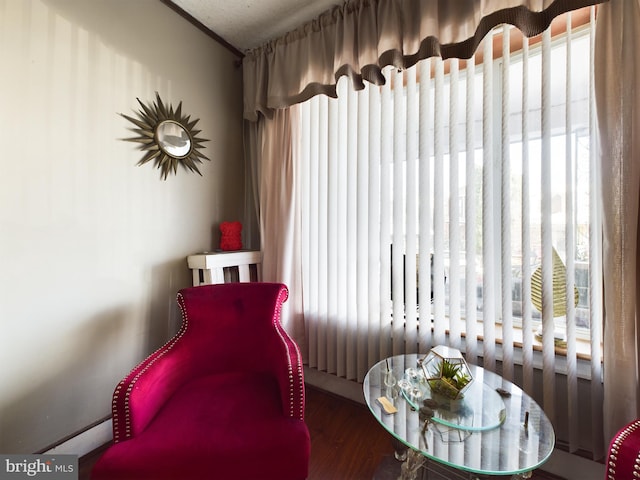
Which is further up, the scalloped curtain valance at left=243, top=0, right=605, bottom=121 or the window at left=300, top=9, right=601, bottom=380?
the scalloped curtain valance at left=243, top=0, right=605, bottom=121

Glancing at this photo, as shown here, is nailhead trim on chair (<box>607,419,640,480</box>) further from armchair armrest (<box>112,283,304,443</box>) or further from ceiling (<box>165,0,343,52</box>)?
ceiling (<box>165,0,343,52</box>)

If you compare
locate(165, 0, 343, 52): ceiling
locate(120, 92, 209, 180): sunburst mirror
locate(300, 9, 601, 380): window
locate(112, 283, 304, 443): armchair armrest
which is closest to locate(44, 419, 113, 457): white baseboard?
locate(112, 283, 304, 443): armchair armrest

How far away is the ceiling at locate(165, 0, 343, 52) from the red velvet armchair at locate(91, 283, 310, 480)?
1678 mm

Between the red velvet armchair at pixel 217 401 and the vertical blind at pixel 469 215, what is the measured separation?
526 mm

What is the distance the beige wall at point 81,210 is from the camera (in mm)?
1109

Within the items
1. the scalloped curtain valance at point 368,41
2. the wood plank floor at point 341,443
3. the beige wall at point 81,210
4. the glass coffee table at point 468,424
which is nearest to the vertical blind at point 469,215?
the scalloped curtain valance at point 368,41

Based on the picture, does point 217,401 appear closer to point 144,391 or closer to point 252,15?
point 144,391

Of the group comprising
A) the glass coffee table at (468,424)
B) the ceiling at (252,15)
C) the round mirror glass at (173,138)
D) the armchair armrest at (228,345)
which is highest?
the ceiling at (252,15)

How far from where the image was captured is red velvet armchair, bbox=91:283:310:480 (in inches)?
32.2

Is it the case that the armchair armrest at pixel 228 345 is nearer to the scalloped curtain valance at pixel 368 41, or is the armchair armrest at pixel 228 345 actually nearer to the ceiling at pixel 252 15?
the scalloped curtain valance at pixel 368 41

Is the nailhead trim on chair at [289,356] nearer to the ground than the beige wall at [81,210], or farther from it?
nearer to the ground

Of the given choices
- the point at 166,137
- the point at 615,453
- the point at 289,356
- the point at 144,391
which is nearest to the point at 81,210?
the point at 166,137

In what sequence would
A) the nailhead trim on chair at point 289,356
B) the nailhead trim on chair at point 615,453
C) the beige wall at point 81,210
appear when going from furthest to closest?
the beige wall at point 81,210 < the nailhead trim on chair at point 289,356 < the nailhead trim on chair at point 615,453

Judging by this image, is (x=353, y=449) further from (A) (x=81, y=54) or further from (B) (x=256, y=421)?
(A) (x=81, y=54)
